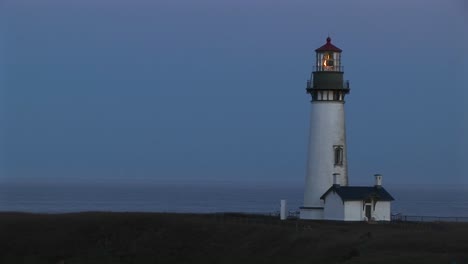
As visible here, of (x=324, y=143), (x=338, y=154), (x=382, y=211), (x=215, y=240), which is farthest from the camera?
(x=338, y=154)

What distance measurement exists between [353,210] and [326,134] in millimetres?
4485

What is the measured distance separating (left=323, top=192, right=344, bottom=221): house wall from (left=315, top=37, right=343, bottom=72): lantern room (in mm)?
6728

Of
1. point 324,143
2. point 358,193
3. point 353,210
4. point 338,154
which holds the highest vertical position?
point 324,143

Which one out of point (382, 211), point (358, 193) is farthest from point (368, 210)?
point (358, 193)

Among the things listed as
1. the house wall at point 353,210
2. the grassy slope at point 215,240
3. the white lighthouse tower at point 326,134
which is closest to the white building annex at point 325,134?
the white lighthouse tower at point 326,134

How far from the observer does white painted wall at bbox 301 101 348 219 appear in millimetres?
70812

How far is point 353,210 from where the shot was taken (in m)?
68.8

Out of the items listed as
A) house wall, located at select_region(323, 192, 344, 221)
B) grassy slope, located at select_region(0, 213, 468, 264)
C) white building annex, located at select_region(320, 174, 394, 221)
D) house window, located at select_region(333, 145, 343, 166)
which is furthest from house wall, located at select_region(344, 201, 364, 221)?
house window, located at select_region(333, 145, 343, 166)

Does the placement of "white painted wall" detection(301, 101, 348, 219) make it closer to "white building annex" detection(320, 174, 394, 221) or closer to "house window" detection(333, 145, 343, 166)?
"house window" detection(333, 145, 343, 166)

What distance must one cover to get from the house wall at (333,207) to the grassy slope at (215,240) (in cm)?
187

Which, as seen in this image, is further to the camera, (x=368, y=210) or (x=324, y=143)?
(x=324, y=143)

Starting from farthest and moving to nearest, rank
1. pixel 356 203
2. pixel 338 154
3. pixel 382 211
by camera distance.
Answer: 1. pixel 338 154
2. pixel 382 211
3. pixel 356 203

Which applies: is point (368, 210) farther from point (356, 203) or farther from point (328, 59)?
point (328, 59)

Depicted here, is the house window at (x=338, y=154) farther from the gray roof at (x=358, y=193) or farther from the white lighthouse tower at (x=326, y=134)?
the gray roof at (x=358, y=193)
